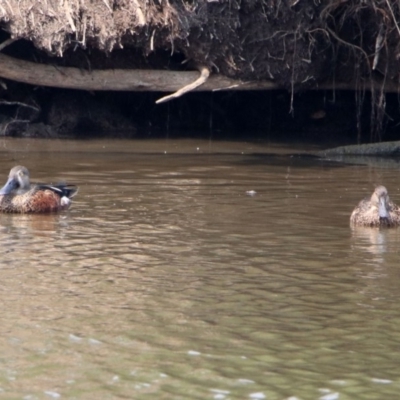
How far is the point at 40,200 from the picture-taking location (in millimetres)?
9461

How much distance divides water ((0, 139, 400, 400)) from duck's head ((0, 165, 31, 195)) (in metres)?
0.39

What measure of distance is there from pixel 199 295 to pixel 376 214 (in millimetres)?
3012


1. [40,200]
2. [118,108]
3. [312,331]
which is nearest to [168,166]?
[40,200]

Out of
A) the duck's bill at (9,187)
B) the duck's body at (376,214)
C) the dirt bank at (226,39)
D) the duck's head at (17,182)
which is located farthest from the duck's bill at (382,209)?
the dirt bank at (226,39)

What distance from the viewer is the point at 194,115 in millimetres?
19266

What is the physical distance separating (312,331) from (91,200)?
186 inches

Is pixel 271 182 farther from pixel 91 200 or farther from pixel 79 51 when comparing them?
pixel 79 51

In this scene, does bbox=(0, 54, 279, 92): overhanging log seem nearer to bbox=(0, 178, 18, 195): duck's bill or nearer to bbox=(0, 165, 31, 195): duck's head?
bbox=(0, 165, 31, 195): duck's head

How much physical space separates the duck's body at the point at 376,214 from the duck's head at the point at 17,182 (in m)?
3.11

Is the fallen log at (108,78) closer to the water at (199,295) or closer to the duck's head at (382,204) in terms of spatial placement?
the water at (199,295)

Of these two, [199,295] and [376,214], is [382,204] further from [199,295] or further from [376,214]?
[199,295]

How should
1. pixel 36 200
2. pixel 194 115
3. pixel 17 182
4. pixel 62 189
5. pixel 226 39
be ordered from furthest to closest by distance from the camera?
pixel 194 115
pixel 226 39
pixel 17 182
pixel 62 189
pixel 36 200

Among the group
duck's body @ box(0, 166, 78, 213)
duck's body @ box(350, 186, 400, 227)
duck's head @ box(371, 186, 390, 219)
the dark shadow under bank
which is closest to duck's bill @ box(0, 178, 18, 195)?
duck's body @ box(0, 166, 78, 213)

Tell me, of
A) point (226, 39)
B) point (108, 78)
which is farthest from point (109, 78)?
point (226, 39)
